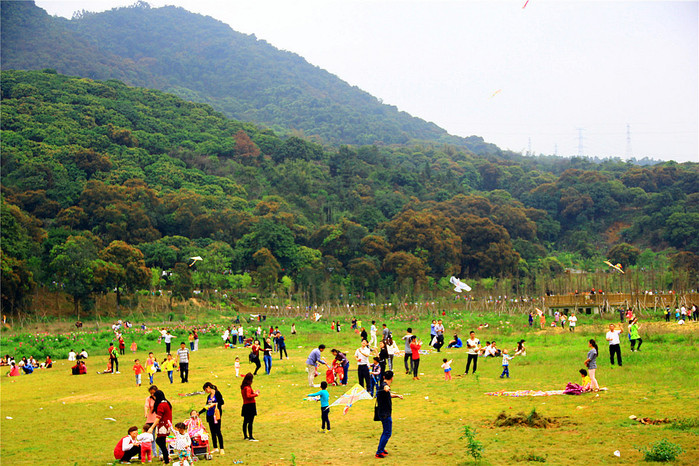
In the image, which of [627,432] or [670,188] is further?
[670,188]

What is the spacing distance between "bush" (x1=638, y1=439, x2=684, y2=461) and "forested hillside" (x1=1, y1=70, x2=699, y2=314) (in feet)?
146

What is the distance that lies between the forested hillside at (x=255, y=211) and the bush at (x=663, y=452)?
146 ft

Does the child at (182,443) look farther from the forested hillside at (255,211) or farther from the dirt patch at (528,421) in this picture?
the forested hillside at (255,211)

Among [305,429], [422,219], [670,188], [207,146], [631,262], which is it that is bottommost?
[305,429]

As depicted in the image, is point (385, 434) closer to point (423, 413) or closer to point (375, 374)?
point (423, 413)

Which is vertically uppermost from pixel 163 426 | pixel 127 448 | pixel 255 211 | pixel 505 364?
pixel 255 211

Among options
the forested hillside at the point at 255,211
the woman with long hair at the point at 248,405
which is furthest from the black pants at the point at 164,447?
the forested hillside at the point at 255,211

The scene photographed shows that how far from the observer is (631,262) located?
74812 mm

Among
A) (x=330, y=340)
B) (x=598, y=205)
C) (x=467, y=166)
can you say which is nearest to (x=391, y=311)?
(x=330, y=340)

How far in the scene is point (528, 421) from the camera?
38.2 feet

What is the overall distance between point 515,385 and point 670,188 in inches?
3474

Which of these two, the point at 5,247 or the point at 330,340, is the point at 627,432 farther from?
the point at 5,247

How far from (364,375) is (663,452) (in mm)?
8228

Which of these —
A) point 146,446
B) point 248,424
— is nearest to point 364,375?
point 248,424
